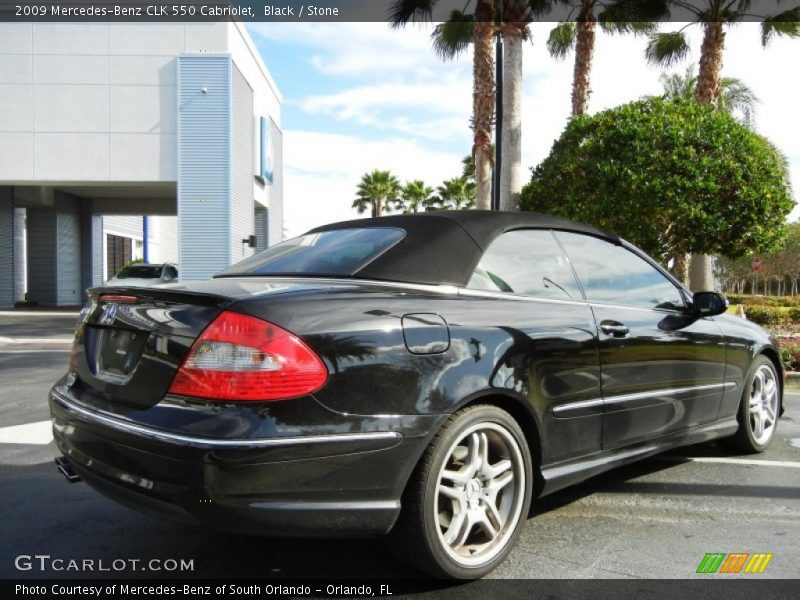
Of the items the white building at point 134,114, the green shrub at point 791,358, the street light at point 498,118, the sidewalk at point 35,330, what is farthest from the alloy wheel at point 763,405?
the white building at point 134,114

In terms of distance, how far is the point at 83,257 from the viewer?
3197cm

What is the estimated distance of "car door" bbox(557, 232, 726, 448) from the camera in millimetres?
3359

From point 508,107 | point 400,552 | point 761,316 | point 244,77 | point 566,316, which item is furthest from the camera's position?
point 244,77

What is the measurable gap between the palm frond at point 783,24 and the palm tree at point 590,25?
2644mm

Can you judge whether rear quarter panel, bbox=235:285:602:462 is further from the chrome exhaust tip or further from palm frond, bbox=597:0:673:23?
palm frond, bbox=597:0:673:23

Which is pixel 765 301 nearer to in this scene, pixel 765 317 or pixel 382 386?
pixel 765 317

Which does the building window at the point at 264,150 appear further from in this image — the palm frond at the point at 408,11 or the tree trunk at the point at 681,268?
the tree trunk at the point at 681,268

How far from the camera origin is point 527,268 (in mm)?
3295

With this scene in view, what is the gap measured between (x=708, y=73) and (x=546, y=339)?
15390 mm

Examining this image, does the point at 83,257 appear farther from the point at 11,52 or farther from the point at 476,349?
the point at 476,349

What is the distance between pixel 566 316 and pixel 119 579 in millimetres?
2203

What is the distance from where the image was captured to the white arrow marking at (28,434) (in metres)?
5.02

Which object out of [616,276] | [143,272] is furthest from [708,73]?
[143,272]

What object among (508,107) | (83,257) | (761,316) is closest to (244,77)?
(83,257)
